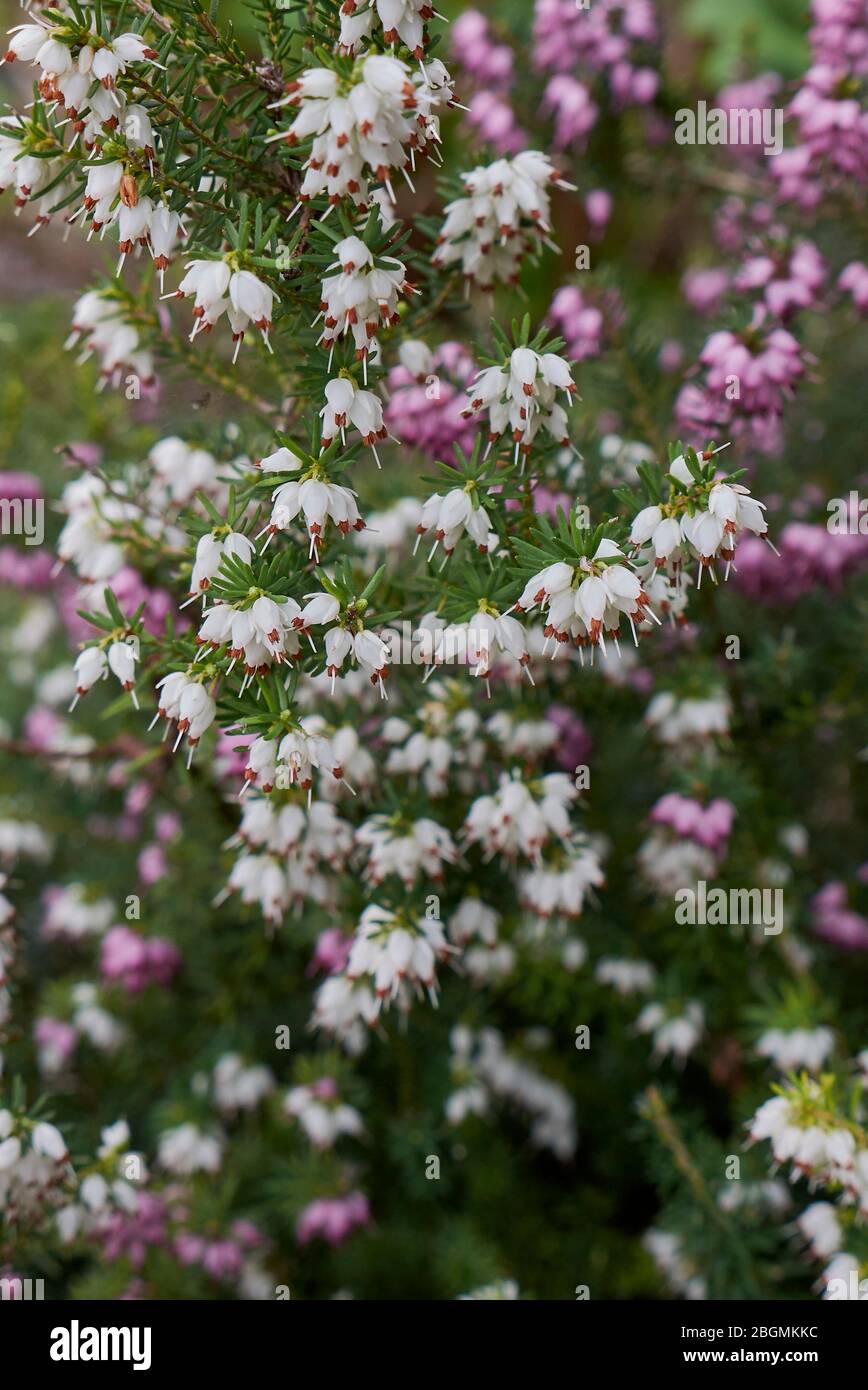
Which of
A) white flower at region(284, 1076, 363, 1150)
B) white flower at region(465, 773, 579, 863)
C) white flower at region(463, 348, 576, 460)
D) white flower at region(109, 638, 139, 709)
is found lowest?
white flower at region(284, 1076, 363, 1150)

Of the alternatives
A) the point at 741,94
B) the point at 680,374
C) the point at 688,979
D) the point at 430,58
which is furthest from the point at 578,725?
the point at 741,94

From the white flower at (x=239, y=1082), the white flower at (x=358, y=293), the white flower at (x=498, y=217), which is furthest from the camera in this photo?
the white flower at (x=239, y=1082)

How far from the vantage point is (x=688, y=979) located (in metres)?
2.57

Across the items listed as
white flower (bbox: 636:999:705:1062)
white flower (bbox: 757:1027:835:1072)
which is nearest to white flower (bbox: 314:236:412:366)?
white flower (bbox: 757:1027:835:1072)

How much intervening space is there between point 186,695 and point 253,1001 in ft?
5.42

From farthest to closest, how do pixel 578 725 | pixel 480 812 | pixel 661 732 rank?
pixel 578 725
pixel 661 732
pixel 480 812

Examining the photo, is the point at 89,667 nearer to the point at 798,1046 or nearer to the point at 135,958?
the point at 135,958

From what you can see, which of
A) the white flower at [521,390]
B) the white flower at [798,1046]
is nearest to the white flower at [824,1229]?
the white flower at [798,1046]

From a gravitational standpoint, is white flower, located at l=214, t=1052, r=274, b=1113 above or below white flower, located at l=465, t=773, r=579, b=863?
below

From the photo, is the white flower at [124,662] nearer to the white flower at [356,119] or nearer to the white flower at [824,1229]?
the white flower at [356,119]

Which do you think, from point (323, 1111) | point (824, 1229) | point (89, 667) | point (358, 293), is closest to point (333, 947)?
point (323, 1111)

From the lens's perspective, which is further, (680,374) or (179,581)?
(680,374)

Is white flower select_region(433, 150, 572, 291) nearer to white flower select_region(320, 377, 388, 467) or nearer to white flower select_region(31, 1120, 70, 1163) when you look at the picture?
white flower select_region(320, 377, 388, 467)
